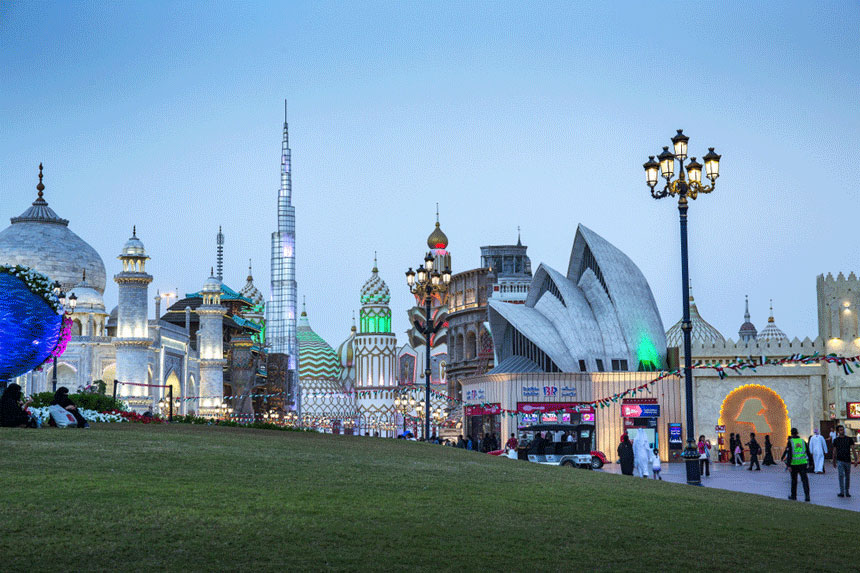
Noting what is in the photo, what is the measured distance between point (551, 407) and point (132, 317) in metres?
25.2

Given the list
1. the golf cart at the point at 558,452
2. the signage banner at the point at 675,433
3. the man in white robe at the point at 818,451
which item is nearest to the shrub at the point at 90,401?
the golf cart at the point at 558,452

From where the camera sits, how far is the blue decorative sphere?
77.1ft

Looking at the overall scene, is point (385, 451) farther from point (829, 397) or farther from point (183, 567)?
point (829, 397)

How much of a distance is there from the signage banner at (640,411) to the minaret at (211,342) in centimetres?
3288

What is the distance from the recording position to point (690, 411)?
23.1 metres

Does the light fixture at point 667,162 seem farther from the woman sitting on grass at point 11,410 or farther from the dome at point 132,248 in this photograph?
the dome at point 132,248

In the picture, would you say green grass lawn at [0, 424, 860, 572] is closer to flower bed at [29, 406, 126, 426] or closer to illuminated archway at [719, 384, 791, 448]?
flower bed at [29, 406, 126, 426]

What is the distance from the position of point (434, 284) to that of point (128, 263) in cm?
2928

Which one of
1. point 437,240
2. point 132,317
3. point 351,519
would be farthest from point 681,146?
point 437,240

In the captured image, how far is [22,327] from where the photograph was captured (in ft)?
77.9

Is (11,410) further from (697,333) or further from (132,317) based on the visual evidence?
(697,333)

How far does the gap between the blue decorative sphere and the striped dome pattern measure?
97.4 metres

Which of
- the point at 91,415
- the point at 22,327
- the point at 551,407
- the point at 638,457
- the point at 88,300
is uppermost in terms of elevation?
the point at 88,300

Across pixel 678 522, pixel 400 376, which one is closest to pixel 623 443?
pixel 678 522
